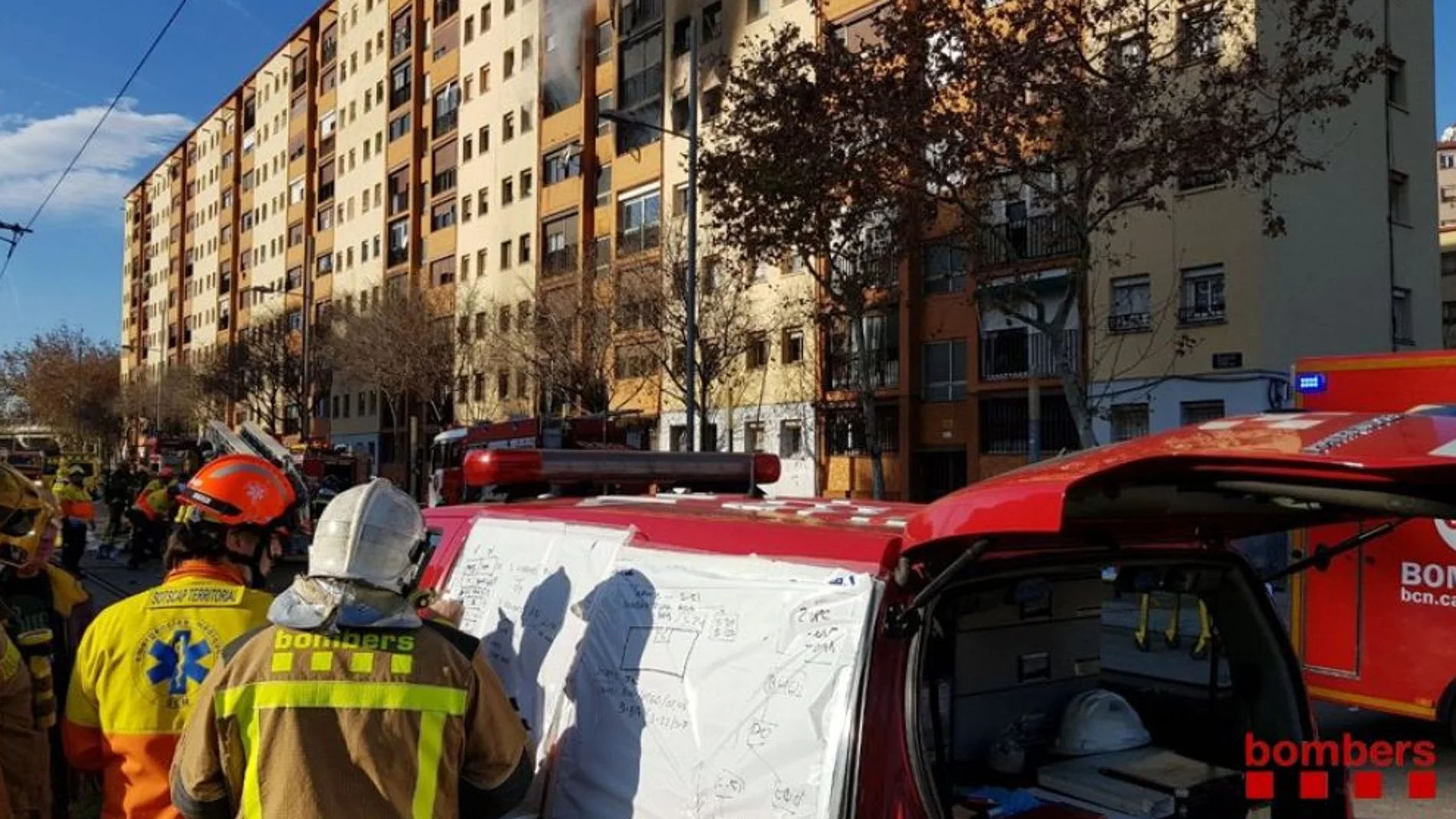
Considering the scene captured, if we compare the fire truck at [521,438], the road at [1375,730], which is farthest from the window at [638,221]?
the road at [1375,730]

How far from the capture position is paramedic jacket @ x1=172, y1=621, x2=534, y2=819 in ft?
7.12

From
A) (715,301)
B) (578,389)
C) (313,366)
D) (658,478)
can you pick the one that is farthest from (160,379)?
(658,478)

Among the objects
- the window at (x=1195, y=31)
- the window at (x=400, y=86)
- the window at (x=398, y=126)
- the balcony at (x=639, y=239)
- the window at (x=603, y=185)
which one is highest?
the window at (x=400, y=86)

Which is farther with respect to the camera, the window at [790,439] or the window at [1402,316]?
the window at [790,439]

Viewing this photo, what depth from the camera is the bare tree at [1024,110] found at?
14047 millimetres

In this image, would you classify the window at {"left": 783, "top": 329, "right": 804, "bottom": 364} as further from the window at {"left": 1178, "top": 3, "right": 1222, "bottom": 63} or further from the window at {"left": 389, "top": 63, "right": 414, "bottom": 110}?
the window at {"left": 389, "top": 63, "right": 414, "bottom": 110}

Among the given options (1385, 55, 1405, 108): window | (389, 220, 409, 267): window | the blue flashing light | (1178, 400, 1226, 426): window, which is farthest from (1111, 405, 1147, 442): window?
(389, 220, 409, 267): window

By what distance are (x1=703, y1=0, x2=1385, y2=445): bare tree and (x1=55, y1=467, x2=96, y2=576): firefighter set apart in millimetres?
10633

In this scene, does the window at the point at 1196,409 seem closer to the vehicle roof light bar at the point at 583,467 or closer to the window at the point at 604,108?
the vehicle roof light bar at the point at 583,467

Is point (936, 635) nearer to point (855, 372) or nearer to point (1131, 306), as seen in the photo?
point (1131, 306)

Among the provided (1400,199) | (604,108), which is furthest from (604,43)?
(1400,199)

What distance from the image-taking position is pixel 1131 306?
74.2 feet

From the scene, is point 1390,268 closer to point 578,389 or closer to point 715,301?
point 715,301

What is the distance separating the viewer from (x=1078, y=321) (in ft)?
76.2
